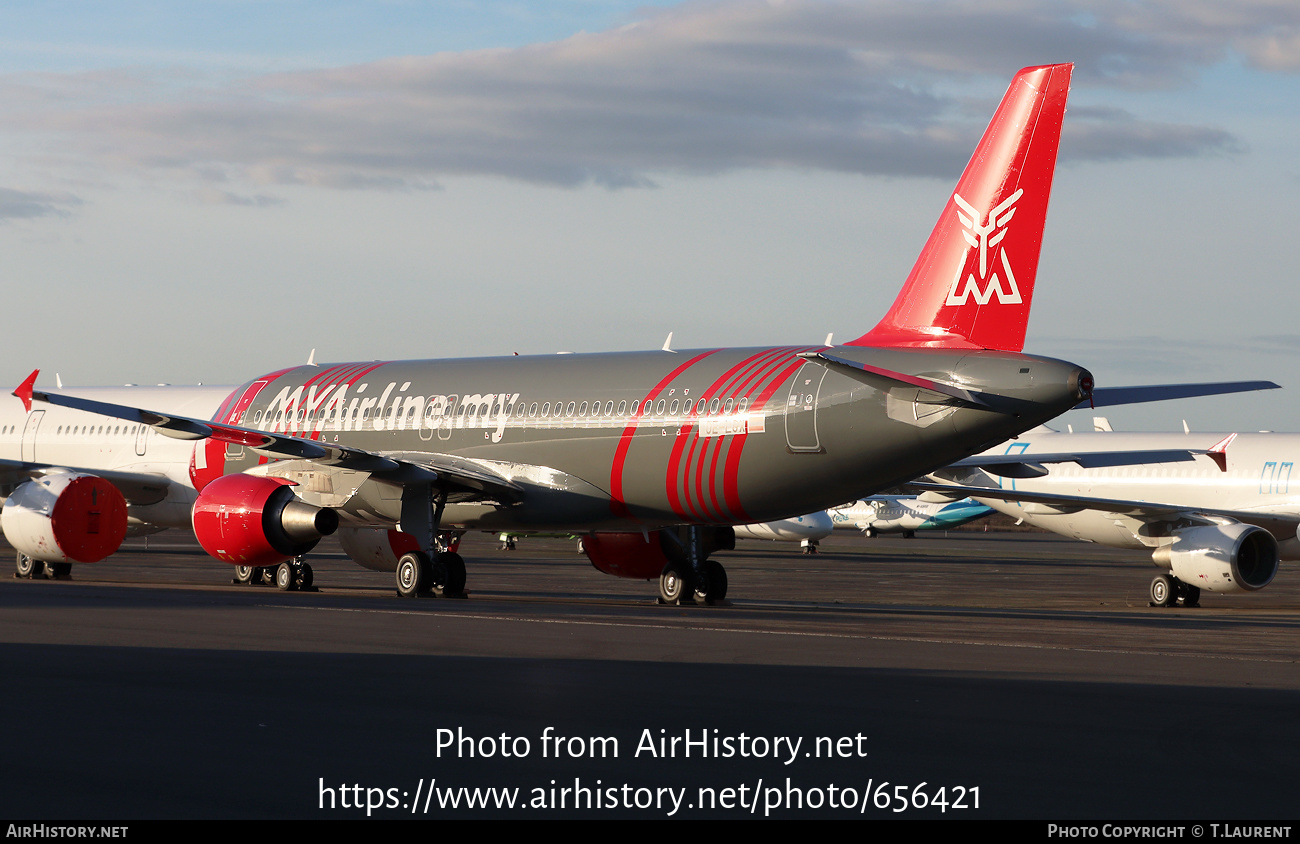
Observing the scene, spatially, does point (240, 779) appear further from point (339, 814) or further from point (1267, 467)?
point (1267, 467)

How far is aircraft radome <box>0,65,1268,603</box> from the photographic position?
1959cm

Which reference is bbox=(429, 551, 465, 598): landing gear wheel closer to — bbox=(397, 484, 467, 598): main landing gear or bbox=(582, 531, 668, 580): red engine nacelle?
bbox=(397, 484, 467, 598): main landing gear

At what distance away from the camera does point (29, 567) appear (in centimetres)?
2920

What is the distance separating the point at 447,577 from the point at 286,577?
518 centimetres

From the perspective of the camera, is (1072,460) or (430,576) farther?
(1072,460)

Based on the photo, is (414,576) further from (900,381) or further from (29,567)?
(29,567)

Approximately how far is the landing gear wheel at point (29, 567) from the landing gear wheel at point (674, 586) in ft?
41.2

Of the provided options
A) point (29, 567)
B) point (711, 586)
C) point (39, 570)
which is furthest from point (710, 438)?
point (39, 570)

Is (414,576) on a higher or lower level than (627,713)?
higher

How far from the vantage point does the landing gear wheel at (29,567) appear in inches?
1145

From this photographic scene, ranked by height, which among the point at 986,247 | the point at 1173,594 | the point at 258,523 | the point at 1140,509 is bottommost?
the point at 1173,594

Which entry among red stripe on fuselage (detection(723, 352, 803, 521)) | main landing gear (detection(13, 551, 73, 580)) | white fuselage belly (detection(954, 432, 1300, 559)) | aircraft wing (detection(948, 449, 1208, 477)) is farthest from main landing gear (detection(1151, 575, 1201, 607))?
main landing gear (detection(13, 551, 73, 580))

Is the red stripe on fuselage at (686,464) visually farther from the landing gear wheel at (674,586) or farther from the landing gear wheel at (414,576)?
the landing gear wheel at (414,576)

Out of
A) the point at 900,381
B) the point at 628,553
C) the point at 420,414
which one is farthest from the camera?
the point at 628,553
